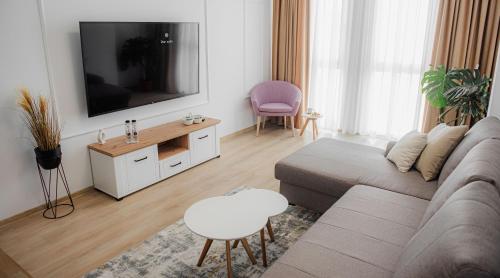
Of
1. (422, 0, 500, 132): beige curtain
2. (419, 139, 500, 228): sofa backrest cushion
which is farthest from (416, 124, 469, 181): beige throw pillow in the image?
(422, 0, 500, 132): beige curtain

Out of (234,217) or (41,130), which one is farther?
(41,130)

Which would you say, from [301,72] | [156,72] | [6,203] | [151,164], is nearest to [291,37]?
[301,72]

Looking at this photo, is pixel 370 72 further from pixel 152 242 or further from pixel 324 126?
pixel 152 242

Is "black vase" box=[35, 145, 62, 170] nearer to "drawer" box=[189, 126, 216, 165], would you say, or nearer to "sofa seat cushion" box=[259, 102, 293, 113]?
"drawer" box=[189, 126, 216, 165]

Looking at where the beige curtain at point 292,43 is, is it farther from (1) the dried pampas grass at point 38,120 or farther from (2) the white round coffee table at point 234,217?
(1) the dried pampas grass at point 38,120

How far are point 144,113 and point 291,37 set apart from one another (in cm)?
266

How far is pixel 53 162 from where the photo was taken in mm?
3086

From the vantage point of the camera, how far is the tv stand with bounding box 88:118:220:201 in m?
3.45

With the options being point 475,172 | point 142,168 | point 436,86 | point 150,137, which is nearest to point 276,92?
point 436,86

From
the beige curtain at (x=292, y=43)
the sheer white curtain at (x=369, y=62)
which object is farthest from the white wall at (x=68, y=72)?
the sheer white curtain at (x=369, y=62)

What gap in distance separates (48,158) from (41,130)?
0.24 meters

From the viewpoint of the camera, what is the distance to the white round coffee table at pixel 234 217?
2205mm

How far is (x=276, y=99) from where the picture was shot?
18.7ft

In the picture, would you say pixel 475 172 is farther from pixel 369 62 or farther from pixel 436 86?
pixel 369 62
